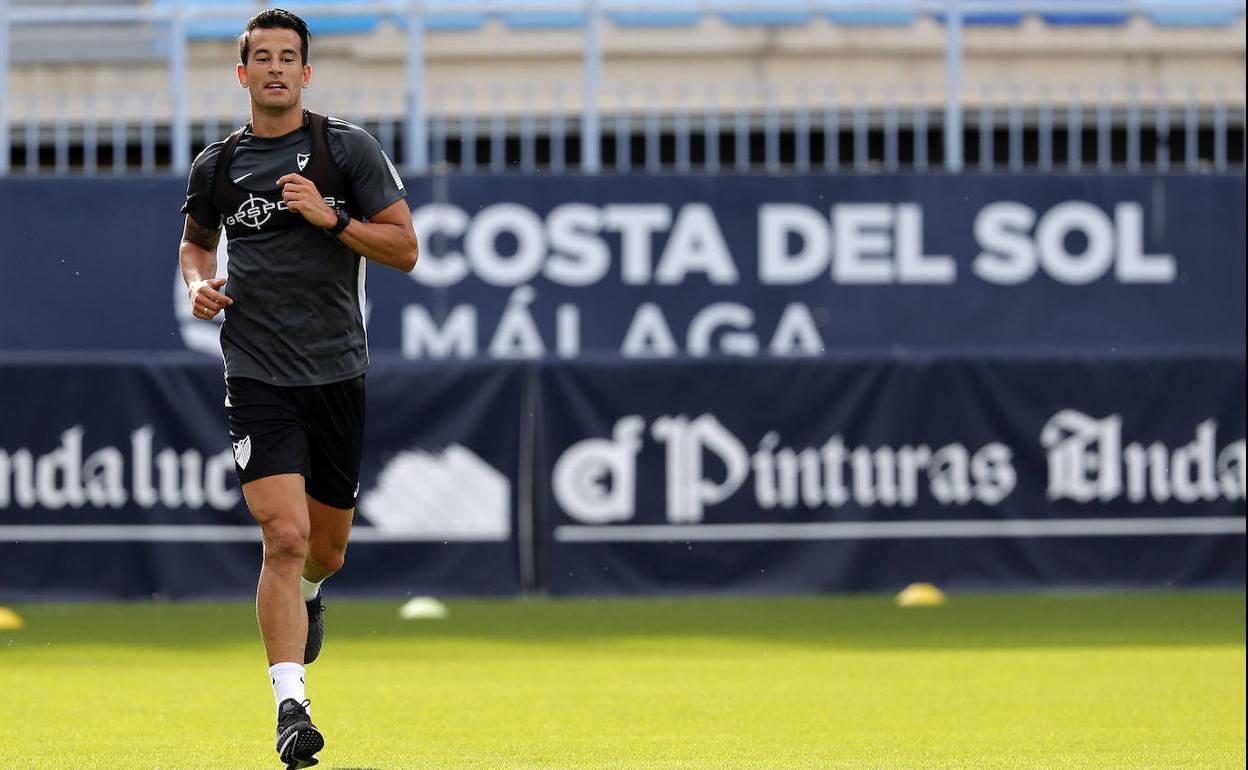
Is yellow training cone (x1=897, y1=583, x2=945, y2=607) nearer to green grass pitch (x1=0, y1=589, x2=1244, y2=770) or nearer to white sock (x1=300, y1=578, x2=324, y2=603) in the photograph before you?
green grass pitch (x1=0, y1=589, x2=1244, y2=770)

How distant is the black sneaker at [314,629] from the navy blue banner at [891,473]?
5277mm

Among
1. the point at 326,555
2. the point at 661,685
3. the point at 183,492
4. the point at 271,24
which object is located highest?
the point at 271,24

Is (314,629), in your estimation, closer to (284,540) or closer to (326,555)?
(326,555)

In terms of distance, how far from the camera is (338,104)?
46.3ft

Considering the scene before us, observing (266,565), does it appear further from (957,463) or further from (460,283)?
(460,283)

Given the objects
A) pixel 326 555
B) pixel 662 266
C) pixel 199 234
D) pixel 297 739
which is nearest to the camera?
pixel 297 739

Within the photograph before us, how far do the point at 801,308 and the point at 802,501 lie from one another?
2.13 m

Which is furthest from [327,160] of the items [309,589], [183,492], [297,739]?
[183,492]

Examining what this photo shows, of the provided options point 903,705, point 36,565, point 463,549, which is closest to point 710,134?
point 463,549

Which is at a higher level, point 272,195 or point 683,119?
point 683,119

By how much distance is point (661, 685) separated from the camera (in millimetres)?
7852

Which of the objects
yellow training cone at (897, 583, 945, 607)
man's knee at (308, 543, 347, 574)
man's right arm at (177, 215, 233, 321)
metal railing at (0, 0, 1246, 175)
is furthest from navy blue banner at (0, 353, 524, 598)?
man's right arm at (177, 215, 233, 321)

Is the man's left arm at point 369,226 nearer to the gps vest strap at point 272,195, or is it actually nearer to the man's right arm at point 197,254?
the gps vest strap at point 272,195

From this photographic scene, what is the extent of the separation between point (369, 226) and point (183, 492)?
6283mm
